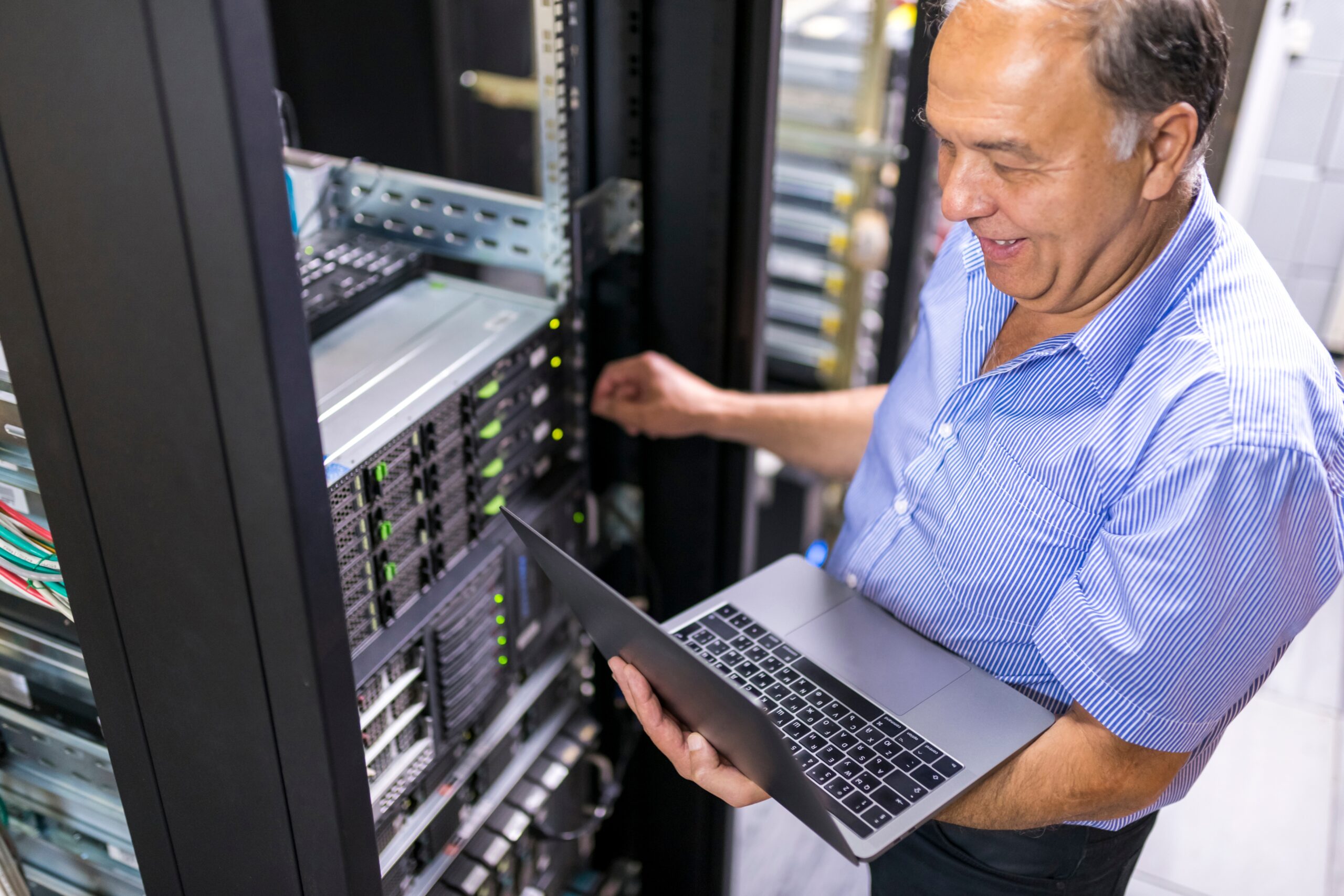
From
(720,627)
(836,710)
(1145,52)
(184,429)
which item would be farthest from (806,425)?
(184,429)

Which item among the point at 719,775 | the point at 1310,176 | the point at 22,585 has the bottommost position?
the point at 1310,176

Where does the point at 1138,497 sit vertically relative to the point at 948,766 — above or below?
above

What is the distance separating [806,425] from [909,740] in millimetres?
591

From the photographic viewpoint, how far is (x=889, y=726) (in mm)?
1234

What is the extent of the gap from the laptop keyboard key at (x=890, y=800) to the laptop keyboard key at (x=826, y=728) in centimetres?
8

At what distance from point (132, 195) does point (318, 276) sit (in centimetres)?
69

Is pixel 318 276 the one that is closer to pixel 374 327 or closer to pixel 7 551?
pixel 374 327

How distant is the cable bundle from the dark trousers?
1.04 meters

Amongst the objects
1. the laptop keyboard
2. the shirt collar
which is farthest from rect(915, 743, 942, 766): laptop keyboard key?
the shirt collar

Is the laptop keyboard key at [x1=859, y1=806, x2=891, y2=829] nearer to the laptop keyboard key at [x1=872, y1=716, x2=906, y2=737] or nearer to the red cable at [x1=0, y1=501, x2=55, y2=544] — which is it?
the laptop keyboard key at [x1=872, y1=716, x2=906, y2=737]

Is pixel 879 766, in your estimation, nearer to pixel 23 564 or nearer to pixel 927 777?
pixel 927 777

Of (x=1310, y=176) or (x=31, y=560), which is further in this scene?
(x=1310, y=176)

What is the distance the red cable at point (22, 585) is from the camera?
46.0 inches

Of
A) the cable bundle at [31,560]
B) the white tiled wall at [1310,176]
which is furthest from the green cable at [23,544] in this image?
the white tiled wall at [1310,176]
